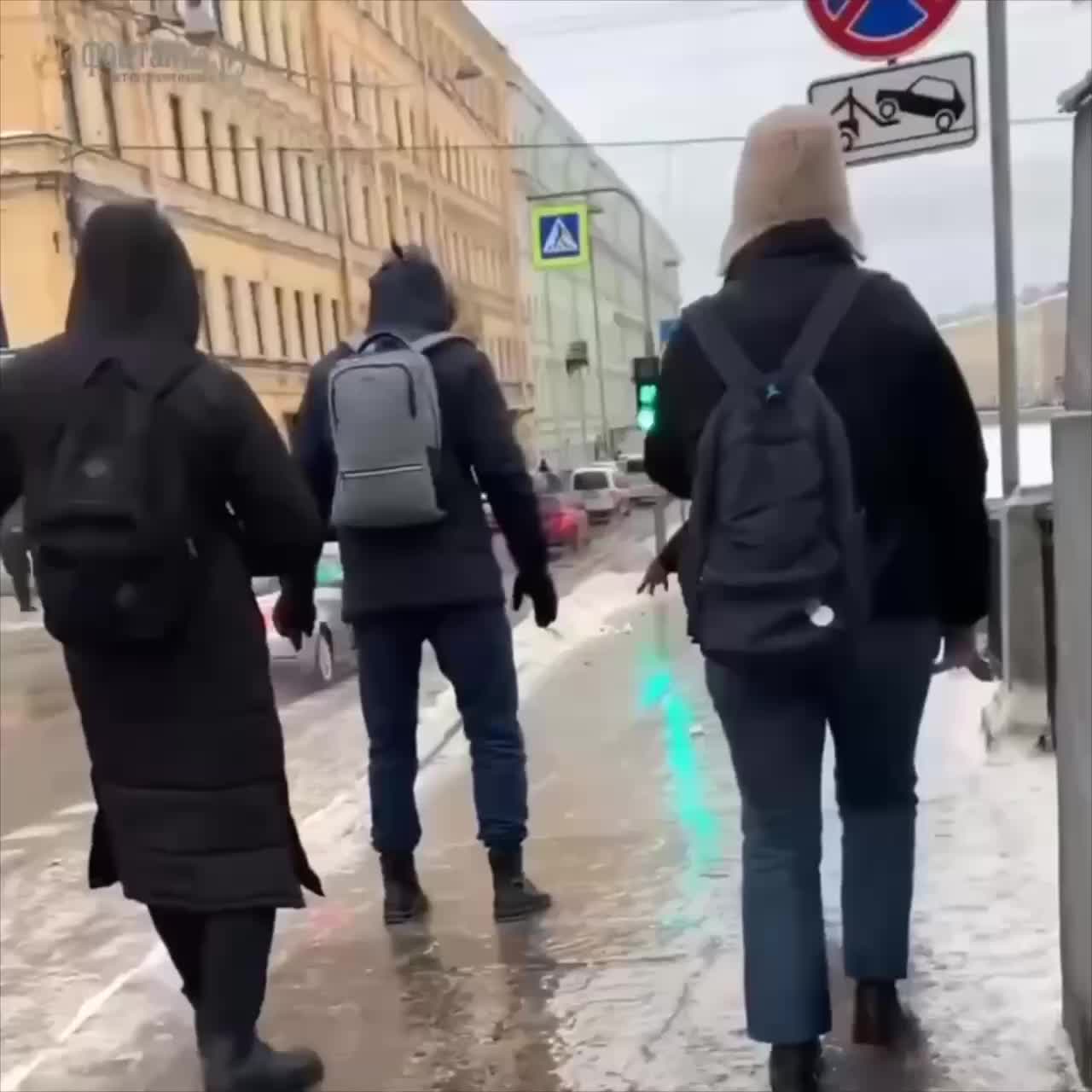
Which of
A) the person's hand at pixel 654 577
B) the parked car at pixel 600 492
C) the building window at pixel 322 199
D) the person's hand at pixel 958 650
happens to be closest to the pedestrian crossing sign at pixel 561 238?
the parked car at pixel 600 492

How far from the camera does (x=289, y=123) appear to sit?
36.1 m

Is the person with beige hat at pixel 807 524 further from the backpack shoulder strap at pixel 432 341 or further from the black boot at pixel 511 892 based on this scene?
the black boot at pixel 511 892

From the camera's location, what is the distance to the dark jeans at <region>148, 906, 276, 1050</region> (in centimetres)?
302

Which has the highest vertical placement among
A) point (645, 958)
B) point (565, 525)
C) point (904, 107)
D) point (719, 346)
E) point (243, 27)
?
point (243, 27)

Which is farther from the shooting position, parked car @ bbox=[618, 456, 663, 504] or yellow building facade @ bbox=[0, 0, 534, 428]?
parked car @ bbox=[618, 456, 663, 504]

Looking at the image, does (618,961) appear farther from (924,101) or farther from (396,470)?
(924,101)

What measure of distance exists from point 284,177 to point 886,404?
34.9 meters

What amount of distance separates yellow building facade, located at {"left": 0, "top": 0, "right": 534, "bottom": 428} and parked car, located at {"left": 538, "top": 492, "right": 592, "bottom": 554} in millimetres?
3618

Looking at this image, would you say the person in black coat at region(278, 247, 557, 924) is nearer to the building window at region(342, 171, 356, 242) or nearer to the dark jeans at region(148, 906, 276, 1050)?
Result: the dark jeans at region(148, 906, 276, 1050)

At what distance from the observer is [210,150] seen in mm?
31578

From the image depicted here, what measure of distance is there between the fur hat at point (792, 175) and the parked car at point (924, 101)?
3.51 meters

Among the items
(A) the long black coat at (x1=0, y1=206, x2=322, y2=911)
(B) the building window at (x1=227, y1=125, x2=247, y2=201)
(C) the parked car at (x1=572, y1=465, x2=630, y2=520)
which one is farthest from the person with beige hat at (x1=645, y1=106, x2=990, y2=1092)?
(C) the parked car at (x1=572, y1=465, x2=630, y2=520)

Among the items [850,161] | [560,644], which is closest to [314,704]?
[560,644]

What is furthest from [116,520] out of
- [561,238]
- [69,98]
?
[69,98]
